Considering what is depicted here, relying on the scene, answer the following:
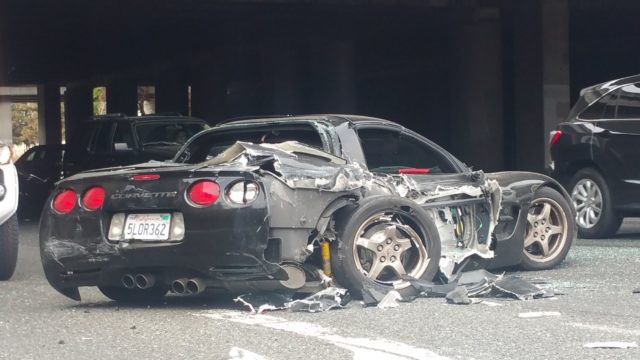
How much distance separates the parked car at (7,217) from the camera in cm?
1032

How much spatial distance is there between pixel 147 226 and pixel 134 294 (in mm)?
936

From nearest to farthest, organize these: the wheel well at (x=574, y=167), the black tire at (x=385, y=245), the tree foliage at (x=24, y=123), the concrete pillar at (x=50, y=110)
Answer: the black tire at (x=385, y=245)
the wheel well at (x=574, y=167)
the concrete pillar at (x=50, y=110)
the tree foliage at (x=24, y=123)

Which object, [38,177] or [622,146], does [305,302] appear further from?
[38,177]

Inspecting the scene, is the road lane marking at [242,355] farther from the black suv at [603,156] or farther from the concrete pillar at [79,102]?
the concrete pillar at [79,102]

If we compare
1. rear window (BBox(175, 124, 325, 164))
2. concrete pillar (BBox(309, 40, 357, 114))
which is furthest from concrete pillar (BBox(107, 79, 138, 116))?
rear window (BBox(175, 124, 325, 164))

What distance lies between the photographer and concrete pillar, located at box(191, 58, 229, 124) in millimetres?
46925

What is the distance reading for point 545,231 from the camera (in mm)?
9930

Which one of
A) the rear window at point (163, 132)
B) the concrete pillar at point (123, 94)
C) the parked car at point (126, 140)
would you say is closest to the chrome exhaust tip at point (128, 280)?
the parked car at point (126, 140)

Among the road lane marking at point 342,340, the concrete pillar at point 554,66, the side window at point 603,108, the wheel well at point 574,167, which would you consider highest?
the concrete pillar at point 554,66

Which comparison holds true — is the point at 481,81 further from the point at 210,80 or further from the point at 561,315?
the point at 561,315

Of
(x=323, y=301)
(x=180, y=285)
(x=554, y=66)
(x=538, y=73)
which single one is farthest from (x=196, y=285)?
Answer: (x=554, y=66)

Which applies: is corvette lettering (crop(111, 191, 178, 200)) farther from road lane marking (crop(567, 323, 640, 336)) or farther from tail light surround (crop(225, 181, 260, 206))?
road lane marking (crop(567, 323, 640, 336))

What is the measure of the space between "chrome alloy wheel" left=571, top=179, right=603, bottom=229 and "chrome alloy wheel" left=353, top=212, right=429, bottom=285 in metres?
5.30

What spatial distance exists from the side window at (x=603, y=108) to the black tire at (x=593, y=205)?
606 mm
